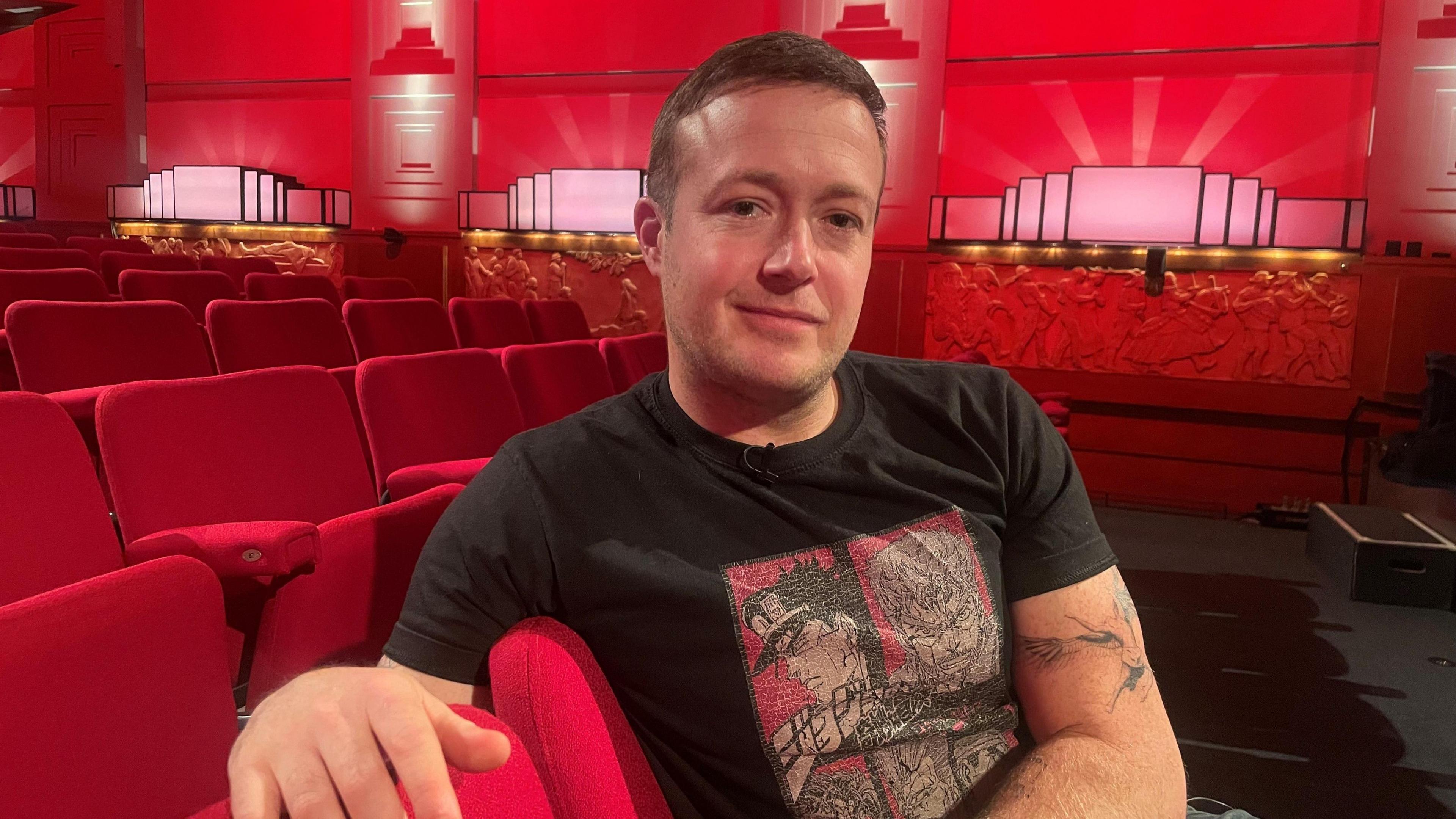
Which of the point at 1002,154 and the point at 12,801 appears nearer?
the point at 12,801

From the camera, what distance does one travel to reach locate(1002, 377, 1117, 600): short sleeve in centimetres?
49

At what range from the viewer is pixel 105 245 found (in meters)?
3.17

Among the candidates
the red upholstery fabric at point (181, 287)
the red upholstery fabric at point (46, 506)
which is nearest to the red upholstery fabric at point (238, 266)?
the red upholstery fabric at point (181, 287)

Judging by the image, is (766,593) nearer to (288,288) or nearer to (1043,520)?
(1043,520)

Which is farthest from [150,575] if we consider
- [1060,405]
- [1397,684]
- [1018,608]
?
[1060,405]

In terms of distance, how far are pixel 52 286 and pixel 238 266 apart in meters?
1.46

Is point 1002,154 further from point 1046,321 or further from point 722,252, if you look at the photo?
point 722,252

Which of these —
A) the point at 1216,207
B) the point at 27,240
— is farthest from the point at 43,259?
the point at 1216,207

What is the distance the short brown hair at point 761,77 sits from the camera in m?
0.48

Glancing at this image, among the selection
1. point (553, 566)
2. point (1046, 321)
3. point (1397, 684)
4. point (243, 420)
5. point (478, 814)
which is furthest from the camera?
point (1046, 321)

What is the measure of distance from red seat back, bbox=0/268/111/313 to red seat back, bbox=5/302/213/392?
1.16 feet

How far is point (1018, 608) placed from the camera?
0.49 m

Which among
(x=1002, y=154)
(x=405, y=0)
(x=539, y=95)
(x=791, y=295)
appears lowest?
(x=791, y=295)

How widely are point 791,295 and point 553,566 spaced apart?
0.17 metres
